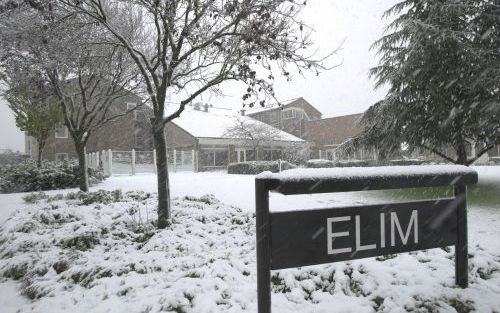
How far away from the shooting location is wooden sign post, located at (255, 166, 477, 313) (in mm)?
2156

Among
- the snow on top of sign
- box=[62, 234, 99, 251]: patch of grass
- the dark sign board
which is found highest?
the snow on top of sign

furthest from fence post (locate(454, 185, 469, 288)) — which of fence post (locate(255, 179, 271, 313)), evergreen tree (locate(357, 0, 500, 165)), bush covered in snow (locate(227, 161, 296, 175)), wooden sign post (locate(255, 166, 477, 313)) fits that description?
bush covered in snow (locate(227, 161, 296, 175))

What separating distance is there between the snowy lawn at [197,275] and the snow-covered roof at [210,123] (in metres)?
24.4

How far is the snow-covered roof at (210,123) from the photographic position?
1224 inches

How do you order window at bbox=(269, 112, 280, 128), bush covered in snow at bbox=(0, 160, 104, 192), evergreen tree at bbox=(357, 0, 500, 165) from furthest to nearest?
window at bbox=(269, 112, 280, 128) < bush covered in snow at bbox=(0, 160, 104, 192) < evergreen tree at bbox=(357, 0, 500, 165)

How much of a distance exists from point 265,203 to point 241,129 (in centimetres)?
2729

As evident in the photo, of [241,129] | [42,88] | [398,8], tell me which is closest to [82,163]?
[42,88]

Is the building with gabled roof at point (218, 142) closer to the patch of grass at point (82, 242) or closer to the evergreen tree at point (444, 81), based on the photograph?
the evergreen tree at point (444, 81)

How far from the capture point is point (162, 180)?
21.2 feet

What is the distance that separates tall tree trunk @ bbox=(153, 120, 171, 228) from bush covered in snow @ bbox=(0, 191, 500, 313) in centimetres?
37

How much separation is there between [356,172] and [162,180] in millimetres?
4724

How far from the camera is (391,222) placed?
249cm

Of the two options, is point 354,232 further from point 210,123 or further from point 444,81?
point 210,123

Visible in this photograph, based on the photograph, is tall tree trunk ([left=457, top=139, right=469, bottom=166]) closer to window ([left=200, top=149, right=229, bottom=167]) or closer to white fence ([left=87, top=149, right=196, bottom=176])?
white fence ([left=87, top=149, right=196, bottom=176])
